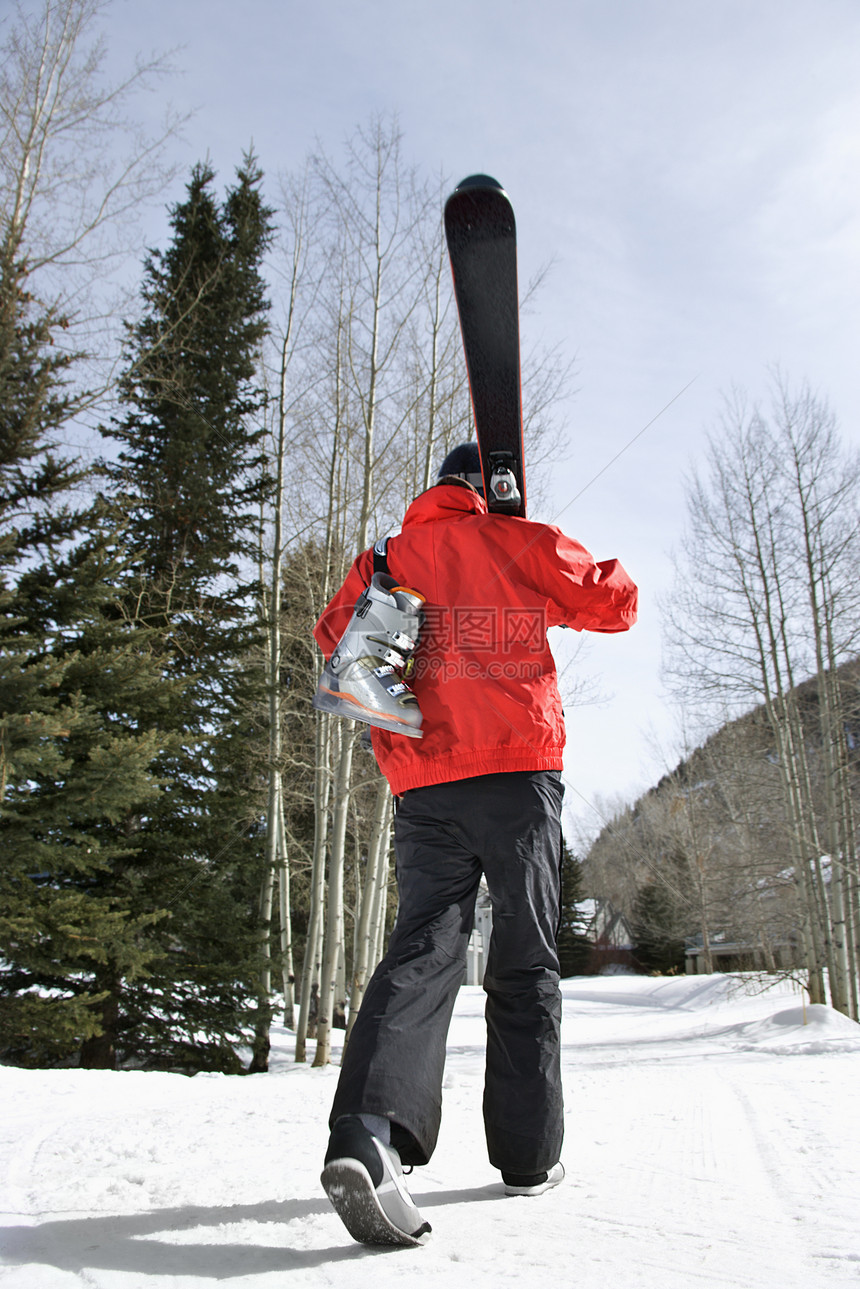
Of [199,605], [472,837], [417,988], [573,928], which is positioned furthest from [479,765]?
[573,928]

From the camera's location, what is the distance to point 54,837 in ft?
19.9

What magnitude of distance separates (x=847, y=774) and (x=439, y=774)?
437 inches

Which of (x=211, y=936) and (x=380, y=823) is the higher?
(x=380, y=823)

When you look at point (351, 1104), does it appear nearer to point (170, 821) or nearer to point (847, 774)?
point (170, 821)

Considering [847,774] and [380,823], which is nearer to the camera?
[380,823]

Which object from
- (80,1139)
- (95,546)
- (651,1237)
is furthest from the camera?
(95,546)

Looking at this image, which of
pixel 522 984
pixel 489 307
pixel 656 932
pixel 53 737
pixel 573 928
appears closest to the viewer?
pixel 522 984

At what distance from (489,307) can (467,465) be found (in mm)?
564

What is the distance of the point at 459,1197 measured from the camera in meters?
1.44

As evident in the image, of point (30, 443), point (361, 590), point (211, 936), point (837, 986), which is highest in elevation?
point (30, 443)

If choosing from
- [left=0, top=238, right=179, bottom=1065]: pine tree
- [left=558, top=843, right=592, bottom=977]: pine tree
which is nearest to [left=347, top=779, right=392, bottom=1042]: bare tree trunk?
[left=0, top=238, right=179, bottom=1065]: pine tree

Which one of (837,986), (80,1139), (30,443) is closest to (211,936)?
(30,443)

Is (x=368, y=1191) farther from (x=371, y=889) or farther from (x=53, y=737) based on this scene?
(x=371, y=889)

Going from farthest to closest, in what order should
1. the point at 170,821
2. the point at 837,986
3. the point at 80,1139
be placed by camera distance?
1. the point at 837,986
2. the point at 170,821
3. the point at 80,1139
